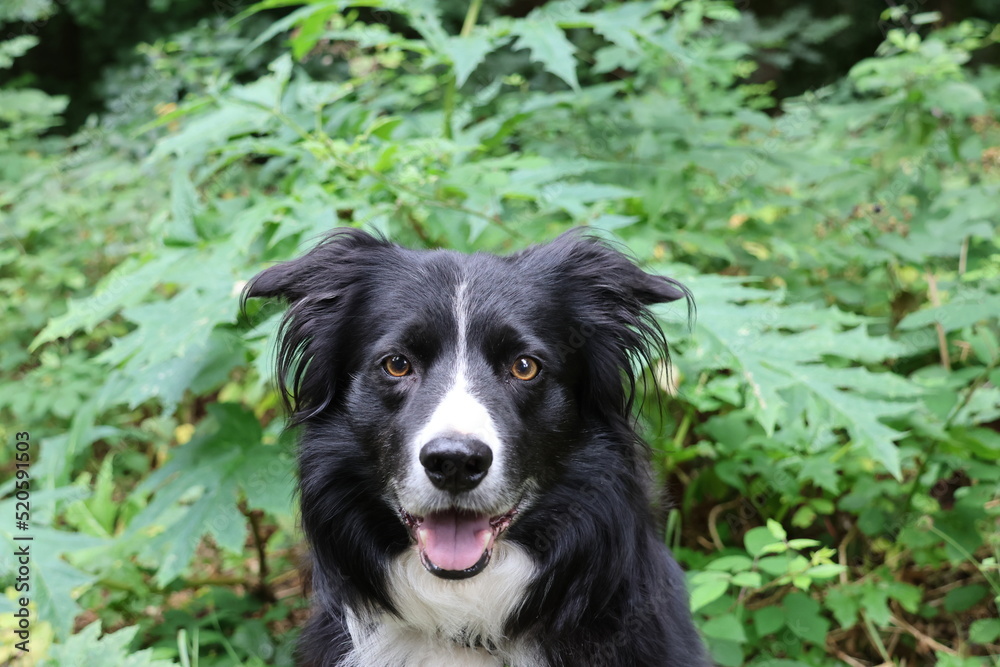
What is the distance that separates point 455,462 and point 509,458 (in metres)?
0.20

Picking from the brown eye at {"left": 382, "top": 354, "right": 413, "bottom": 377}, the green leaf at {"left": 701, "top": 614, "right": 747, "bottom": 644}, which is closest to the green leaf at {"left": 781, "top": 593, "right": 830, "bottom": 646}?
the green leaf at {"left": 701, "top": 614, "right": 747, "bottom": 644}

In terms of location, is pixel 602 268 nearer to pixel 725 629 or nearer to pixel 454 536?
pixel 454 536

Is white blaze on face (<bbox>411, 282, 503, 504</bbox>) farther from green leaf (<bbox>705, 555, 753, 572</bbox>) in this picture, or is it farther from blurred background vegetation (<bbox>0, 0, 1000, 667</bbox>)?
green leaf (<bbox>705, 555, 753, 572</bbox>)

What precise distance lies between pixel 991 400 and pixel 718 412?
1338mm

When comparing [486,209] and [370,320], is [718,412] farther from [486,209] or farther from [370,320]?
[370,320]

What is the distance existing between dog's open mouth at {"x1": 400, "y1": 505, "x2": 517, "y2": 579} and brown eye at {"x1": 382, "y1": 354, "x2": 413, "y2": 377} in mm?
423

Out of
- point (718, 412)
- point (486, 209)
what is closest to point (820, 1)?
point (718, 412)

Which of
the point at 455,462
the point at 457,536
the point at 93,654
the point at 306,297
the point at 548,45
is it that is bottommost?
the point at 93,654

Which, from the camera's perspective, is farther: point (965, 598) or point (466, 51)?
point (965, 598)

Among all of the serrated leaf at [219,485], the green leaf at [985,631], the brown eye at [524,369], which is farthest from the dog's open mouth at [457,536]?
the green leaf at [985,631]

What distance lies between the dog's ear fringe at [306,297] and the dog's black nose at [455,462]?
0.61 metres

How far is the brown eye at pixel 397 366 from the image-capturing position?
103 inches

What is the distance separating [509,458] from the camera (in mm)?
2426

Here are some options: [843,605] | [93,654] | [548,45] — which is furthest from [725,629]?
[548,45]
